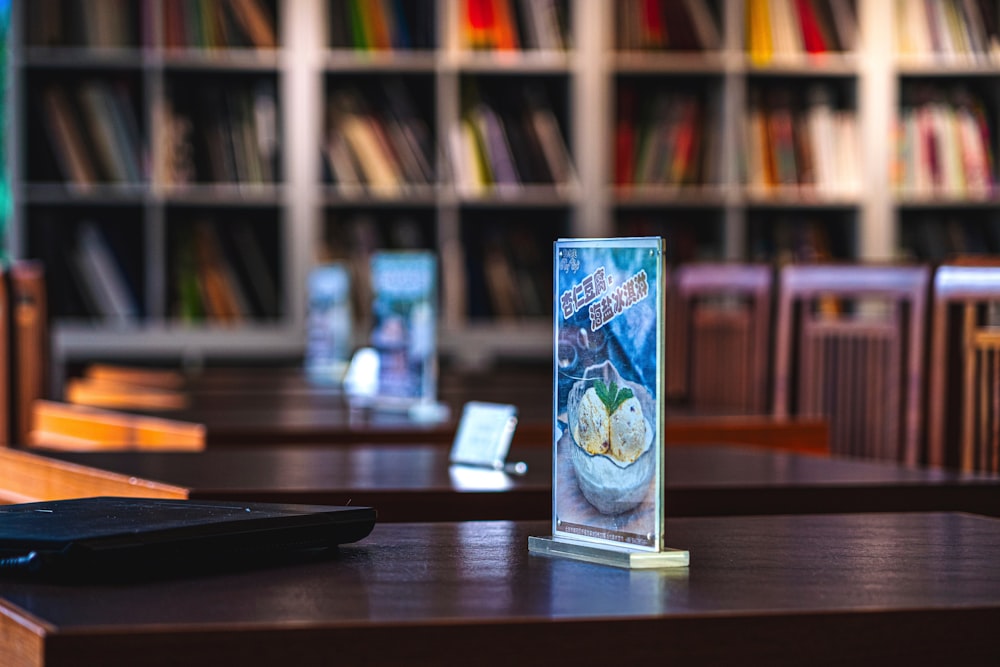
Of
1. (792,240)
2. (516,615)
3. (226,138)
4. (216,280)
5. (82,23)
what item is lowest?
(516,615)

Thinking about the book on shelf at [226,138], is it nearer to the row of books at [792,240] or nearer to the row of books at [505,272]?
→ the row of books at [505,272]

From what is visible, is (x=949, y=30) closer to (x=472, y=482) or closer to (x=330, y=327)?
(x=330, y=327)

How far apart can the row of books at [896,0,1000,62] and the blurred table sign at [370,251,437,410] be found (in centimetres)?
304

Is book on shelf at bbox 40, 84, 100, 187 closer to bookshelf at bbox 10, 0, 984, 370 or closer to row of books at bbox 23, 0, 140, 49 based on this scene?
bookshelf at bbox 10, 0, 984, 370

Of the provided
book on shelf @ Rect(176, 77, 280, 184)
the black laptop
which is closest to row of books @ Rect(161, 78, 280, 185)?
book on shelf @ Rect(176, 77, 280, 184)

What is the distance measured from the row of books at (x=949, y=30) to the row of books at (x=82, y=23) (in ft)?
8.75

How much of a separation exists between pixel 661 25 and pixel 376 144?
3.52 ft

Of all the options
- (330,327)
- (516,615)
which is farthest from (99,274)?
(516,615)

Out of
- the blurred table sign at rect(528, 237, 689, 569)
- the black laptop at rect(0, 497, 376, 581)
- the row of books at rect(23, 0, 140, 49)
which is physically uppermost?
the row of books at rect(23, 0, 140, 49)

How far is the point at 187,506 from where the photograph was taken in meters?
1.05

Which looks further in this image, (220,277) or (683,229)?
(683,229)

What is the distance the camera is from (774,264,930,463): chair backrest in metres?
2.52

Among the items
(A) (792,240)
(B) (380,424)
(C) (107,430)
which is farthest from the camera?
(A) (792,240)

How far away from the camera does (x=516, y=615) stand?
0.80 m
